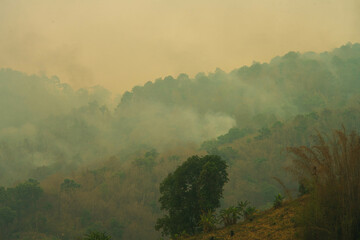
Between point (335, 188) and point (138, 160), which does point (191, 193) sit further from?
point (138, 160)

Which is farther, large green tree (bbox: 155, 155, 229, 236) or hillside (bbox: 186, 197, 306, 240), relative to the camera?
large green tree (bbox: 155, 155, 229, 236)

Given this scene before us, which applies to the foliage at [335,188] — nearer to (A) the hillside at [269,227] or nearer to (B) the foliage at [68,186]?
(A) the hillside at [269,227]

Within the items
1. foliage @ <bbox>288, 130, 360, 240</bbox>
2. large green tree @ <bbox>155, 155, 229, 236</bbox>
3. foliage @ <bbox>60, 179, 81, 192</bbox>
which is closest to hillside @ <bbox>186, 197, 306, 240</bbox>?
foliage @ <bbox>288, 130, 360, 240</bbox>

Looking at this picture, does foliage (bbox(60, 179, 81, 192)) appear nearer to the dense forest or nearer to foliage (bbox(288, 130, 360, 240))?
the dense forest

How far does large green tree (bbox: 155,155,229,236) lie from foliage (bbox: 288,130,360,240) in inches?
764

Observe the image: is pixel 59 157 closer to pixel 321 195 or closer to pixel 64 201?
pixel 64 201

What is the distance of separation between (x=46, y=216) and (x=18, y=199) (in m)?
8.07

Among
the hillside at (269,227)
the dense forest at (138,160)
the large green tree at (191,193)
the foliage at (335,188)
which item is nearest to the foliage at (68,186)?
the dense forest at (138,160)

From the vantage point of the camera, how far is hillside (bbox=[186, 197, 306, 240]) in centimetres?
1738

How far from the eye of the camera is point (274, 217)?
20.6 meters

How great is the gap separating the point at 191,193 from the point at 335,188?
70.7ft

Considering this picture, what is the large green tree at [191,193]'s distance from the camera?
105 feet

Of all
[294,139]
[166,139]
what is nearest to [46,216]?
[294,139]

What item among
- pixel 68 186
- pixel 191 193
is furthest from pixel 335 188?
pixel 68 186
